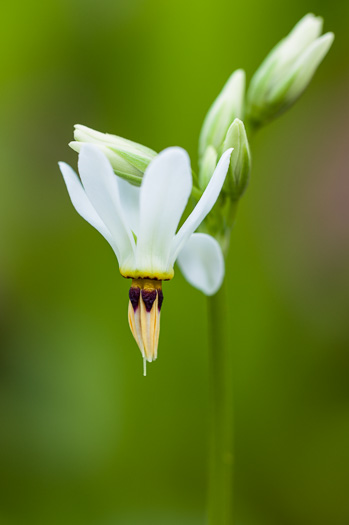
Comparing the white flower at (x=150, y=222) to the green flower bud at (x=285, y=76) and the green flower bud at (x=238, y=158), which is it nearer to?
the green flower bud at (x=238, y=158)

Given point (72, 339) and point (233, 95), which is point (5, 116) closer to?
point (72, 339)

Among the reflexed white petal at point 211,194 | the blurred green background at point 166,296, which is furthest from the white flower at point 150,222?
the blurred green background at point 166,296

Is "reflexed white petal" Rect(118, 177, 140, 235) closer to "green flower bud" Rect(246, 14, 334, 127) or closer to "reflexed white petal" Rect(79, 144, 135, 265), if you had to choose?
"reflexed white petal" Rect(79, 144, 135, 265)

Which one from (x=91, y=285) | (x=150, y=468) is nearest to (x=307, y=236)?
(x=91, y=285)

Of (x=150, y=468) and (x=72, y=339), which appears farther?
(x=72, y=339)

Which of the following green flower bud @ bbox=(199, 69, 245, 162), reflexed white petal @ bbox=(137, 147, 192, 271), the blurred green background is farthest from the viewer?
the blurred green background

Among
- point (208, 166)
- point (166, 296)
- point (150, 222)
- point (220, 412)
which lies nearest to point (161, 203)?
point (150, 222)

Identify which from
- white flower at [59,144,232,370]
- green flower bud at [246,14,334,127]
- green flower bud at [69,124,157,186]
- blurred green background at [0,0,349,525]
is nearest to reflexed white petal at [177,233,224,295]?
white flower at [59,144,232,370]
